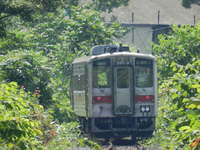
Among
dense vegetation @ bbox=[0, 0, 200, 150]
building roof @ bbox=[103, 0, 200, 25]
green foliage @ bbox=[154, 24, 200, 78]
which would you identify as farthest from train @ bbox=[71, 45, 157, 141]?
building roof @ bbox=[103, 0, 200, 25]

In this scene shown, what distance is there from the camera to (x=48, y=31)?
113ft

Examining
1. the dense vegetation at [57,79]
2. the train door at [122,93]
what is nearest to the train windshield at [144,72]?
the train door at [122,93]

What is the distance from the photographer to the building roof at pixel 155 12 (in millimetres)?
58125

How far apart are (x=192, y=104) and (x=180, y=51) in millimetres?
19496

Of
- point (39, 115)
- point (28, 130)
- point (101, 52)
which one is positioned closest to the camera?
point (28, 130)

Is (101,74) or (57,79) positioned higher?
(101,74)

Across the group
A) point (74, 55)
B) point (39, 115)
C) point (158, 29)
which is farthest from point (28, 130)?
point (158, 29)

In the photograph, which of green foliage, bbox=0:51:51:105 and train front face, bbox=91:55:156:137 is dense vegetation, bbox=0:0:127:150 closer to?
green foliage, bbox=0:51:51:105

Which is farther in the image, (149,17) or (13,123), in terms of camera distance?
(149,17)

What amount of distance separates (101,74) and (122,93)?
2.89 ft

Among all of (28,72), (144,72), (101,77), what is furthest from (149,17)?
(28,72)

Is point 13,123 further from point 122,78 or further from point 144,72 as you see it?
point 144,72

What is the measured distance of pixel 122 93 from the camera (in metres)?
19.3

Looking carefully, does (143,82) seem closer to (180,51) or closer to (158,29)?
(180,51)
